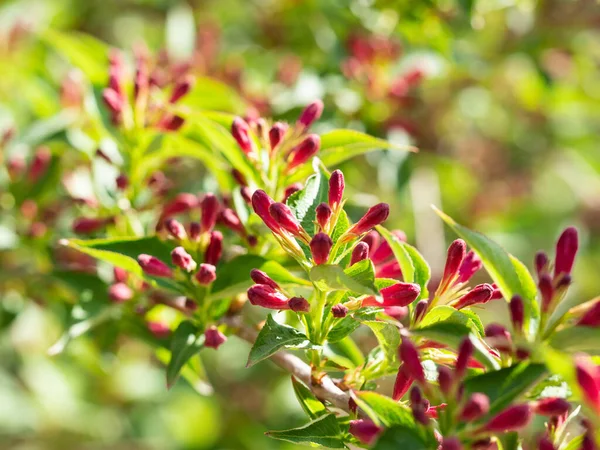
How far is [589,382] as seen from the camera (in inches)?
35.9

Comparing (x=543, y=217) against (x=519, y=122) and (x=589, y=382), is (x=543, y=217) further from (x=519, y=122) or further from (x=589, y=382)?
(x=589, y=382)

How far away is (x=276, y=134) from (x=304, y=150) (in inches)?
2.5

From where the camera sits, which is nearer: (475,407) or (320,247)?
(475,407)

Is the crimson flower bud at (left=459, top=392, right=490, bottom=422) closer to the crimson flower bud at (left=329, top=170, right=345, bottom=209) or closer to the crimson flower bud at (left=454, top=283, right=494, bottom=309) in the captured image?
the crimson flower bud at (left=454, top=283, right=494, bottom=309)

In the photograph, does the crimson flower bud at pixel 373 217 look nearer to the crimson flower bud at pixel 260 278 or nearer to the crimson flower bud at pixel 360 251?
the crimson flower bud at pixel 360 251

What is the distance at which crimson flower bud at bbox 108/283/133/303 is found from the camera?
1638mm

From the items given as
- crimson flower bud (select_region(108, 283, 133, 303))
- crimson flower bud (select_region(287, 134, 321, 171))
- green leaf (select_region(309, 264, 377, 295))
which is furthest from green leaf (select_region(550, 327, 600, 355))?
crimson flower bud (select_region(108, 283, 133, 303))

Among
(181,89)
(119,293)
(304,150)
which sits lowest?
(119,293)

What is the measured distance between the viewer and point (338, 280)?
107 cm

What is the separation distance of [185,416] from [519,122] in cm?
229

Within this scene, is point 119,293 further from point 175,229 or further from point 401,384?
point 401,384

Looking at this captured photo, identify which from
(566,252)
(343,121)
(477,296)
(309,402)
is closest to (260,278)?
(309,402)

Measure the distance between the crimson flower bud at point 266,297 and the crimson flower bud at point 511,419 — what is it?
0.39m

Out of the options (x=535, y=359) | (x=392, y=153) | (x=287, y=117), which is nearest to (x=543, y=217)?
(x=392, y=153)
